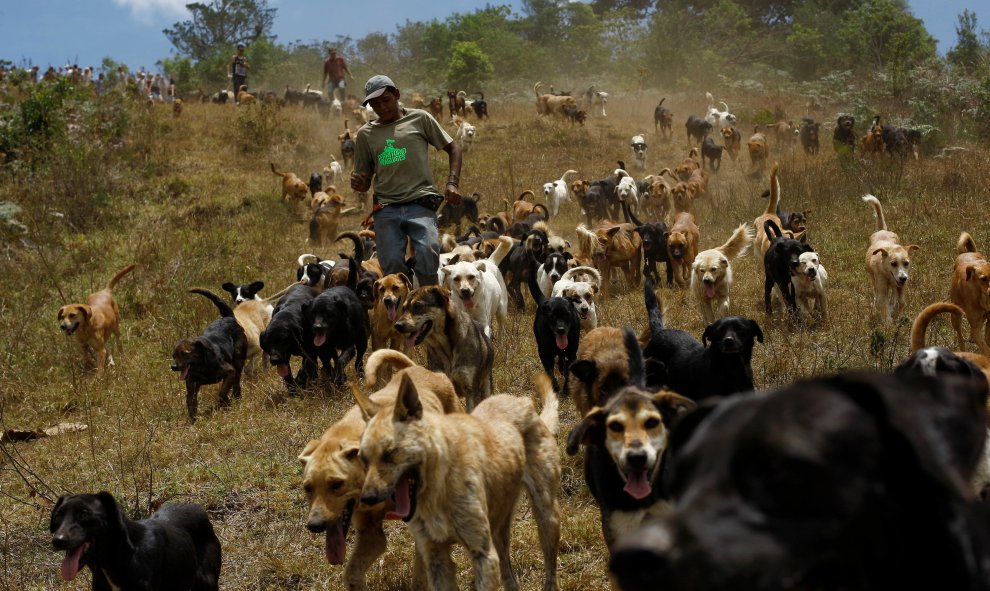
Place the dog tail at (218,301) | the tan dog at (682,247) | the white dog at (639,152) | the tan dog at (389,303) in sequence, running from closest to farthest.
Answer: the tan dog at (389,303), the dog tail at (218,301), the tan dog at (682,247), the white dog at (639,152)

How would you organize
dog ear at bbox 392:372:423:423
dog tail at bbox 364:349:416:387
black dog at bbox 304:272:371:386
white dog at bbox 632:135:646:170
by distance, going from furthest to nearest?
white dog at bbox 632:135:646:170
black dog at bbox 304:272:371:386
dog tail at bbox 364:349:416:387
dog ear at bbox 392:372:423:423

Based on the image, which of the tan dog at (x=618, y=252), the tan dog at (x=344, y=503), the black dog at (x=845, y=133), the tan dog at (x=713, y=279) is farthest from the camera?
the black dog at (x=845, y=133)

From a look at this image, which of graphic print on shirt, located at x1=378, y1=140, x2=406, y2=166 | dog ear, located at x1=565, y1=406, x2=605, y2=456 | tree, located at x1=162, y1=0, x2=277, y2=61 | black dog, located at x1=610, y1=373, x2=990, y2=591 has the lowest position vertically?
dog ear, located at x1=565, y1=406, x2=605, y2=456

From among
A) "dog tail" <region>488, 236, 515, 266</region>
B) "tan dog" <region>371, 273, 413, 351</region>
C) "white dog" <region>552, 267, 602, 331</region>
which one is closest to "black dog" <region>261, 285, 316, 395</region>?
"tan dog" <region>371, 273, 413, 351</region>

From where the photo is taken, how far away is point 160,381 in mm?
10328

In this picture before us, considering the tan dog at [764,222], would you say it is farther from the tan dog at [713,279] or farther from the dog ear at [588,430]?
the dog ear at [588,430]

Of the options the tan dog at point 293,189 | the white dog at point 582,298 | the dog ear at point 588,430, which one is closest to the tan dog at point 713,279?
the white dog at point 582,298

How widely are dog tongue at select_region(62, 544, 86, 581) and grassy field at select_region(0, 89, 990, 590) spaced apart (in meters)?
1.09

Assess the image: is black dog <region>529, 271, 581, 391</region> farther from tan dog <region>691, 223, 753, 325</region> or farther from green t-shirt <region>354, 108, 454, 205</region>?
tan dog <region>691, 223, 753, 325</region>

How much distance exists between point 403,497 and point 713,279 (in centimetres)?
709

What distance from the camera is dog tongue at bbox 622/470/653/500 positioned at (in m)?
3.93

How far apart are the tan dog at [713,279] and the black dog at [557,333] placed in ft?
7.80

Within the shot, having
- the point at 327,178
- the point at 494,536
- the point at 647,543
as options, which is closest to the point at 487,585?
the point at 494,536

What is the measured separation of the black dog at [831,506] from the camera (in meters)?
1.19
